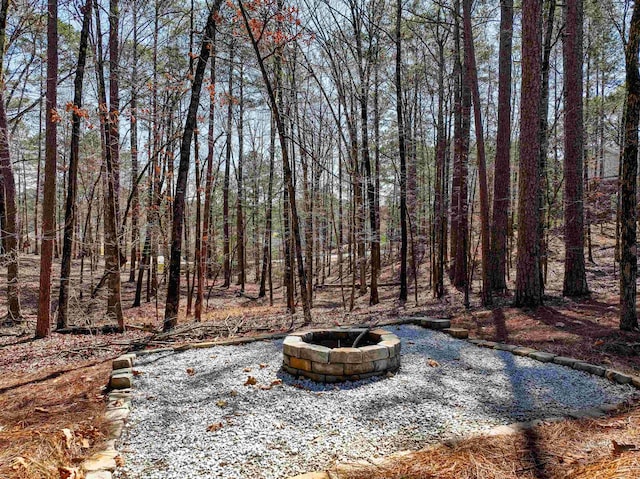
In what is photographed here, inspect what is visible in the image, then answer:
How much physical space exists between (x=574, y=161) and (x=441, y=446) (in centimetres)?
741

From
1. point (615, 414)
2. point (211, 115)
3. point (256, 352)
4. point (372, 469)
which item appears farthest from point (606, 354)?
point (211, 115)

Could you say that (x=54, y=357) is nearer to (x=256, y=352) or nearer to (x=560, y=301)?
(x=256, y=352)

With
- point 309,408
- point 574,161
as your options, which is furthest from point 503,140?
point 309,408

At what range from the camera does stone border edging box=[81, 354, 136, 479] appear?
7.94ft

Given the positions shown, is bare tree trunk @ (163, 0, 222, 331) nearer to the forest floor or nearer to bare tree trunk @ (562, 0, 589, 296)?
the forest floor

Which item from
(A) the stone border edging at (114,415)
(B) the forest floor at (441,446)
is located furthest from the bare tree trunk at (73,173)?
(A) the stone border edging at (114,415)

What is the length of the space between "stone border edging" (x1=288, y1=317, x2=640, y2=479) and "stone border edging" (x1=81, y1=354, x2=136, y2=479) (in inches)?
45.8

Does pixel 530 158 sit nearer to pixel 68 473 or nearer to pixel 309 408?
pixel 309 408

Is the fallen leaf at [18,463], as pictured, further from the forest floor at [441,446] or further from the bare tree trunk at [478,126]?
the bare tree trunk at [478,126]

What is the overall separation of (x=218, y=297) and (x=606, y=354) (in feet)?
39.6

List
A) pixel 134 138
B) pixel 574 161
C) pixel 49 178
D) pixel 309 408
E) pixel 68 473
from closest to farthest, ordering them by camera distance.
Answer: pixel 68 473 < pixel 309 408 < pixel 49 178 < pixel 574 161 < pixel 134 138

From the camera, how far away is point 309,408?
10.9 feet

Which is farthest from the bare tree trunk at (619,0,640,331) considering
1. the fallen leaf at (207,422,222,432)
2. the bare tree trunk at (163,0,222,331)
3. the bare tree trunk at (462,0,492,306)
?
the bare tree trunk at (163,0,222,331)

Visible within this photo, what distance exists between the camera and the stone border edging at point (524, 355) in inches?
96.5
